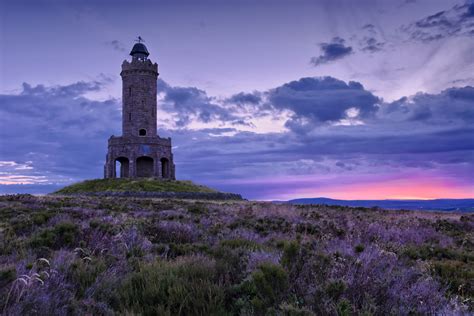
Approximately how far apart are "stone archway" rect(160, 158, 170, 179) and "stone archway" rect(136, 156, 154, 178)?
2.04 metres

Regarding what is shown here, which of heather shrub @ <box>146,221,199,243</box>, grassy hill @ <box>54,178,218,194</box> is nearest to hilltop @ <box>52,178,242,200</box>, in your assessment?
grassy hill @ <box>54,178,218,194</box>

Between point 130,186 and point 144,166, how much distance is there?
49.2ft

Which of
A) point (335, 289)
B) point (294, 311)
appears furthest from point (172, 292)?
point (335, 289)

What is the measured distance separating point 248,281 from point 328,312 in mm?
1080

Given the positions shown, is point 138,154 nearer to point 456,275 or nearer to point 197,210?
point 197,210

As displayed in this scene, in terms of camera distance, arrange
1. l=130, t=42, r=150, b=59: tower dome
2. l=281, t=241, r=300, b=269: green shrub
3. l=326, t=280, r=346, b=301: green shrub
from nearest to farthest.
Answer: l=326, t=280, r=346, b=301: green shrub < l=281, t=241, r=300, b=269: green shrub < l=130, t=42, r=150, b=59: tower dome

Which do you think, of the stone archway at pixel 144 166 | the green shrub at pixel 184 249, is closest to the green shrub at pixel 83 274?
the green shrub at pixel 184 249

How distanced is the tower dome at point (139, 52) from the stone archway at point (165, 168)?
59.4ft

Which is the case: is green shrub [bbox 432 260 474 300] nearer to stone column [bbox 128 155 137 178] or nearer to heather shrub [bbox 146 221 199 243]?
heather shrub [bbox 146 221 199 243]

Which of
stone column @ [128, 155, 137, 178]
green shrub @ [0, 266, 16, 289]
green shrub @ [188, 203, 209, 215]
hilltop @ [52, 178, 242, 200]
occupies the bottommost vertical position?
green shrub @ [0, 266, 16, 289]

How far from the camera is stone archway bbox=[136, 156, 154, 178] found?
5950cm

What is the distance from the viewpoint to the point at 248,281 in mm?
4449

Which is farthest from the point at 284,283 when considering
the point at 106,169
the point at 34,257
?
the point at 106,169

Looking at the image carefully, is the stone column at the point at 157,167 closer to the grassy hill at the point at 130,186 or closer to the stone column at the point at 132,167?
the stone column at the point at 132,167
